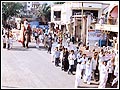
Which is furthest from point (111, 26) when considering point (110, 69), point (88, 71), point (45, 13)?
point (45, 13)

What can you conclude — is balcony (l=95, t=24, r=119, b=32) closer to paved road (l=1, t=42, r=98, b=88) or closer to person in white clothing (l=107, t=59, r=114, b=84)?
paved road (l=1, t=42, r=98, b=88)

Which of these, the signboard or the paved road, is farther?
the signboard

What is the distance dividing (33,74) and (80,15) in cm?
2274

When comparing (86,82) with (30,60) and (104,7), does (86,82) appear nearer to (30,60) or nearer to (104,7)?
(30,60)

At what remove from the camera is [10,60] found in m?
→ 19.9

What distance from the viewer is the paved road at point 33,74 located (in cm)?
1329

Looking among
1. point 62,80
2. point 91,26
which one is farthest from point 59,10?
point 62,80

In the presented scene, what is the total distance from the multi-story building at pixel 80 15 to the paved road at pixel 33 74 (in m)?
13.0

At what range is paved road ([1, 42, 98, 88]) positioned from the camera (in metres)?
13.3

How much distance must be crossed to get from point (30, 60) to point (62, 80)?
593 cm

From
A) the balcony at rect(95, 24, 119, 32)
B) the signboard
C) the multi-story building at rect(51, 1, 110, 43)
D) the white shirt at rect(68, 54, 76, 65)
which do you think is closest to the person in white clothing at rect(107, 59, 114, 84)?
the white shirt at rect(68, 54, 76, 65)

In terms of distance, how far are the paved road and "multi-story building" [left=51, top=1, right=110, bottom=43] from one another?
1299cm

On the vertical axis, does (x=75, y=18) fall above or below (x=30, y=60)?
above

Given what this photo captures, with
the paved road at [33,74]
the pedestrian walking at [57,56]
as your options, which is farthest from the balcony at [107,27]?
the pedestrian walking at [57,56]
